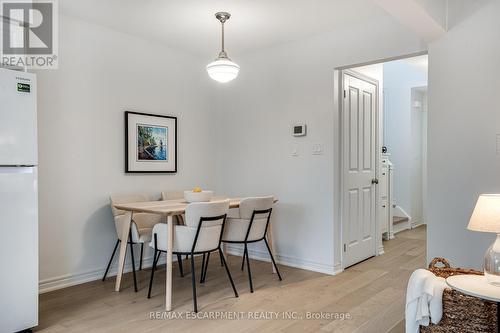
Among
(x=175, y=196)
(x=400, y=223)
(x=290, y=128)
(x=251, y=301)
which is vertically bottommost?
(x=251, y=301)

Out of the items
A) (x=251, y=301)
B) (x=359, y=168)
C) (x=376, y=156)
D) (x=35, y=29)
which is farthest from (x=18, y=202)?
(x=376, y=156)

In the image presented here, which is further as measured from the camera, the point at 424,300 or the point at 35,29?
the point at 35,29

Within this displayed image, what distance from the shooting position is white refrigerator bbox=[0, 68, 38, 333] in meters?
2.31

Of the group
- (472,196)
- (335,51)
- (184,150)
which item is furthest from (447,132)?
(184,150)

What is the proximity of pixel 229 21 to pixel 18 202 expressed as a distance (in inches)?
92.2

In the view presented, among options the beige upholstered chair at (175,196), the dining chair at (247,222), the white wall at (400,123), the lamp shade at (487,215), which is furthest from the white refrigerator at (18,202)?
the white wall at (400,123)

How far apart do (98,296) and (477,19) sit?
12.0ft

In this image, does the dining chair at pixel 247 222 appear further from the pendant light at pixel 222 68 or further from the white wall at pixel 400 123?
the white wall at pixel 400 123

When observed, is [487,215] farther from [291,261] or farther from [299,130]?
[291,261]

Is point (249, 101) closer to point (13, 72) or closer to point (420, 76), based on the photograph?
point (13, 72)

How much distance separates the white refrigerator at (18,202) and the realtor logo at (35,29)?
459 millimetres

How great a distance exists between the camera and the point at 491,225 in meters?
1.81

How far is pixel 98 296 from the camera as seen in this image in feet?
10.3

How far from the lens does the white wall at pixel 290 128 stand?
3.66 metres
